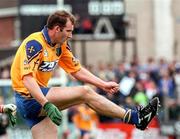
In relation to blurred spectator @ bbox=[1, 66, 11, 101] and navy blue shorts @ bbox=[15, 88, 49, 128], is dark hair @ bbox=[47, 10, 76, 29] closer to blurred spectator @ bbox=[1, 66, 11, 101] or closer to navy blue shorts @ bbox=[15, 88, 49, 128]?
navy blue shorts @ bbox=[15, 88, 49, 128]

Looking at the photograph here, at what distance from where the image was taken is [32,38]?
10.1 metres

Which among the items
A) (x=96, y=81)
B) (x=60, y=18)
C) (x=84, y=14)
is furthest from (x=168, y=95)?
(x=60, y=18)

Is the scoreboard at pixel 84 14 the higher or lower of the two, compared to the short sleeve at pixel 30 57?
lower

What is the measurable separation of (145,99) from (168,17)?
10315 millimetres

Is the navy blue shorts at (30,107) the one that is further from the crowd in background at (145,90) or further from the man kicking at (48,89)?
the crowd in background at (145,90)

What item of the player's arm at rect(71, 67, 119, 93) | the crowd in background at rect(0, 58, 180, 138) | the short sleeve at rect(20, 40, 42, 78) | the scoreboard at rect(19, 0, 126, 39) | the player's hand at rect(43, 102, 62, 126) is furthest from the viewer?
the scoreboard at rect(19, 0, 126, 39)

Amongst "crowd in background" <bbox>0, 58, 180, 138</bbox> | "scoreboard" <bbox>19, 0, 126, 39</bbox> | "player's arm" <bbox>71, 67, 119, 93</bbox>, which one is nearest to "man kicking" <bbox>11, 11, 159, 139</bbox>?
"player's arm" <bbox>71, 67, 119, 93</bbox>

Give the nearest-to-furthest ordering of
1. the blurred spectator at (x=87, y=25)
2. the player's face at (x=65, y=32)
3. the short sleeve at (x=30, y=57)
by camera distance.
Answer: the short sleeve at (x=30, y=57) → the player's face at (x=65, y=32) → the blurred spectator at (x=87, y=25)

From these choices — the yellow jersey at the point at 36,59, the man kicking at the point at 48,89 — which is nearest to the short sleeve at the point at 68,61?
the yellow jersey at the point at 36,59

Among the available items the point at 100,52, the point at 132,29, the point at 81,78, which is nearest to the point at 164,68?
the point at 132,29

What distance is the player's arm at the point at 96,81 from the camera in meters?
10.6

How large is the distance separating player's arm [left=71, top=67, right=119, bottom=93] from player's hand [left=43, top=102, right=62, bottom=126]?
1215 mm

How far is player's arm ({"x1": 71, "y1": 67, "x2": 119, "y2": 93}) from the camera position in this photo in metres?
10.6

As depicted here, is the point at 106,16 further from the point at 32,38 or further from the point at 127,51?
the point at 32,38
